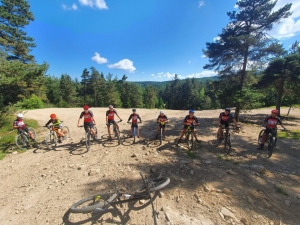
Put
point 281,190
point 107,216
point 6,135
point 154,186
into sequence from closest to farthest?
point 107,216 → point 154,186 → point 281,190 → point 6,135

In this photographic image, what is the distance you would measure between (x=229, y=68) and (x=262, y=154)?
972cm

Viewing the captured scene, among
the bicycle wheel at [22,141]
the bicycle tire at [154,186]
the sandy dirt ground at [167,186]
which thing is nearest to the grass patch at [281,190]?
the sandy dirt ground at [167,186]

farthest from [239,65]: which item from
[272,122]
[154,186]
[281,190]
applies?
[154,186]

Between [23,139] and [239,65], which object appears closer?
[23,139]

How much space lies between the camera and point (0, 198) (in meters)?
4.79

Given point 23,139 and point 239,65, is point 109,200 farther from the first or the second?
point 239,65

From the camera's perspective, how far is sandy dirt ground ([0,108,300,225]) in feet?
12.8

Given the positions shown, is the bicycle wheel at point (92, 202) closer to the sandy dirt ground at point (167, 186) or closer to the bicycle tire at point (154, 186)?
the sandy dirt ground at point (167, 186)

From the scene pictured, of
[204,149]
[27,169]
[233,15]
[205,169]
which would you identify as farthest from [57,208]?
[233,15]

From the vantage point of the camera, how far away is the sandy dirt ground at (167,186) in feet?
12.8

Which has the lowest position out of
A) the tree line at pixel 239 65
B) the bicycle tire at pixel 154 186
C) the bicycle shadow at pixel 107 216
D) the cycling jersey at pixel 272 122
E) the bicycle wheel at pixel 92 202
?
the bicycle shadow at pixel 107 216

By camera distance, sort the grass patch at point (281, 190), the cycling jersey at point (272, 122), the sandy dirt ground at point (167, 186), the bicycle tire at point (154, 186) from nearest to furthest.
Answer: the sandy dirt ground at point (167, 186)
the bicycle tire at point (154, 186)
the grass patch at point (281, 190)
the cycling jersey at point (272, 122)

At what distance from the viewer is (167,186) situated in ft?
16.2

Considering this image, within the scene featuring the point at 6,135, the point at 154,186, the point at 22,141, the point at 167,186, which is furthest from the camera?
the point at 6,135
